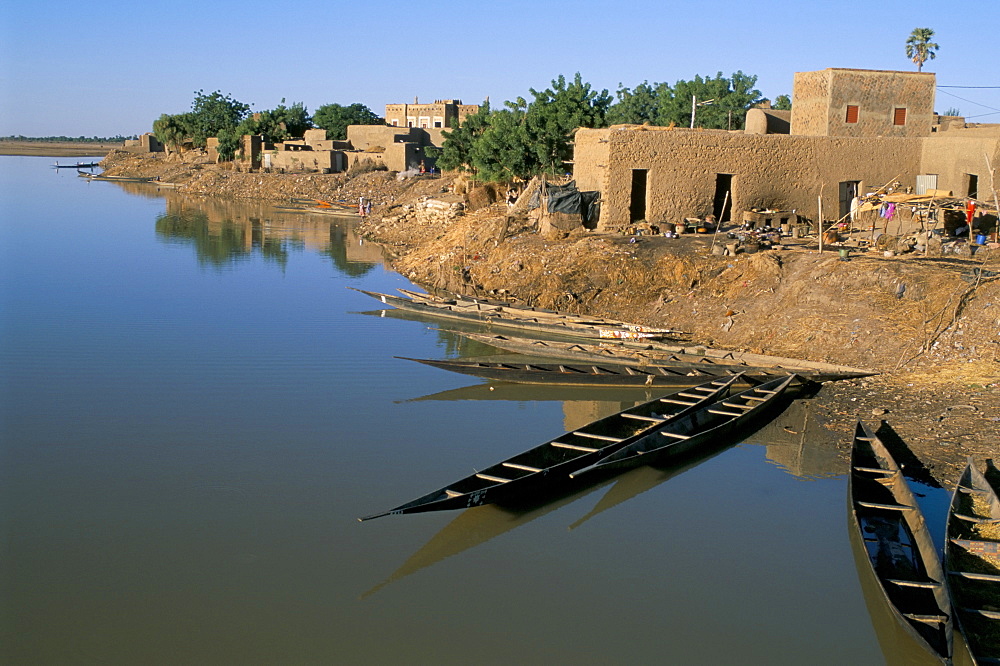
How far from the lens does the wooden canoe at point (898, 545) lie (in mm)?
6797

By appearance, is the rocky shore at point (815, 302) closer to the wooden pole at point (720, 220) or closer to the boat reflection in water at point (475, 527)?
the wooden pole at point (720, 220)

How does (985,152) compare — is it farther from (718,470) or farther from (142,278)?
(142,278)

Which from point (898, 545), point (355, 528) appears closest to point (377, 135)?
point (355, 528)

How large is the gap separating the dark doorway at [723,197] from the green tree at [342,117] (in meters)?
51.8

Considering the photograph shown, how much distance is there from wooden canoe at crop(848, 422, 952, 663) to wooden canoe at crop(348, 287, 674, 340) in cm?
576

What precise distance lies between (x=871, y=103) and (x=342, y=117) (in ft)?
190

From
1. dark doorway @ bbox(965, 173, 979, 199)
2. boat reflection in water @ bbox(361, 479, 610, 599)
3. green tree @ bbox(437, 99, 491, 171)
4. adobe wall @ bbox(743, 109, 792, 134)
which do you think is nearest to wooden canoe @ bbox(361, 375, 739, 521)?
boat reflection in water @ bbox(361, 479, 610, 599)

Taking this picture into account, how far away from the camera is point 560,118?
27766 mm

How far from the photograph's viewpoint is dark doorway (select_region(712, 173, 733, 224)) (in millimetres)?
21562

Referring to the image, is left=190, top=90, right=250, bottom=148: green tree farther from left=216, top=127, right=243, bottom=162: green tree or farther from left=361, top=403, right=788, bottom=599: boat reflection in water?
left=361, top=403, right=788, bottom=599: boat reflection in water

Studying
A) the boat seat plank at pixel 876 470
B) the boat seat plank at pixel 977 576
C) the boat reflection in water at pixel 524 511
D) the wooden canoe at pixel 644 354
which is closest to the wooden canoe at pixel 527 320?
the wooden canoe at pixel 644 354

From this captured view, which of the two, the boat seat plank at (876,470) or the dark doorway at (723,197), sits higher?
the dark doorway at (723,197)

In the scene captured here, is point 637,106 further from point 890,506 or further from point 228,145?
point 890,506

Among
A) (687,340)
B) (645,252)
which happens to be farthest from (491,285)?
(687,340)
